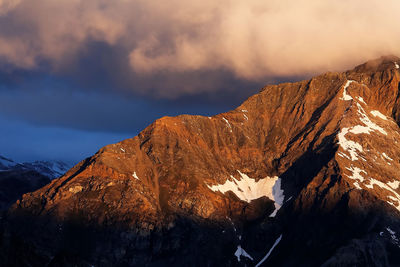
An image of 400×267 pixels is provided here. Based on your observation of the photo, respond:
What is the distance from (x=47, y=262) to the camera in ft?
337

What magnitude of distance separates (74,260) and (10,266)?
9.52 metres

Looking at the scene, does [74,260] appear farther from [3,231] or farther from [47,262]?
[3,231]

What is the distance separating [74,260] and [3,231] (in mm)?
12504

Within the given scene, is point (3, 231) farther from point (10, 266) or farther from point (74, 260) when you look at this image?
point (74, 260)

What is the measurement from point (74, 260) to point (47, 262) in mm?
4397

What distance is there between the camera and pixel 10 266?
101 meters

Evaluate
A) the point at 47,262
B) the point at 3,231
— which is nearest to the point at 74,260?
the point at 47,262

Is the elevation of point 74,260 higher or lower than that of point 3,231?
lower

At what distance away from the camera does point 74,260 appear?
102 metres

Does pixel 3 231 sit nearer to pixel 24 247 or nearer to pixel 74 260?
pixel 24 247

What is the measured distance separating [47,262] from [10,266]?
5.39 m

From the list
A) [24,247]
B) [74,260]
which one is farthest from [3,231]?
[74,260]

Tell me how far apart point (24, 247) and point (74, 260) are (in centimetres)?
796
